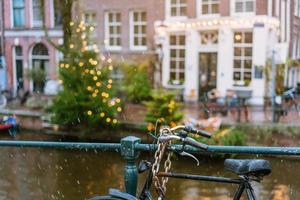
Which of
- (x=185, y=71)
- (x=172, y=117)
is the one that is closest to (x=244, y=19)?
(x=185, y=71)

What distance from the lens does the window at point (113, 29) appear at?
713cm

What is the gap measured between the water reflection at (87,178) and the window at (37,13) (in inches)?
100

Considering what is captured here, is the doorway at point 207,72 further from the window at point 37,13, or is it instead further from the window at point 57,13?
the window at point 37,13

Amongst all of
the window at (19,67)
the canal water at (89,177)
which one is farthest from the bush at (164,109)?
the window at (19,67)

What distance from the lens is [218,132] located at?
4.22m

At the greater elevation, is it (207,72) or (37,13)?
(37,13)

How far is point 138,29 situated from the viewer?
23.3 feet

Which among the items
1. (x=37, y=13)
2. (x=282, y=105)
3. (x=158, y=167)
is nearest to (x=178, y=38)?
(x=37, y=13)

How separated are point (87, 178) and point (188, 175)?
9.41 feet

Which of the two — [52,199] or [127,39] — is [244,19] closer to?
[127,39]

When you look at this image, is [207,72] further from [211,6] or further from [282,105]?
[282,105]

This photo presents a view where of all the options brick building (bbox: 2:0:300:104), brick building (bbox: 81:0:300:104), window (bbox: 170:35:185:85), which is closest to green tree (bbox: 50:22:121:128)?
brick building (bbox: 2:0:300:104)

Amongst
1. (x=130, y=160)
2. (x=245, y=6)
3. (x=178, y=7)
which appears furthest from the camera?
(x=178, y=7)

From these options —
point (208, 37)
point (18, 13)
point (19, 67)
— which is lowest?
point (19, 67)
